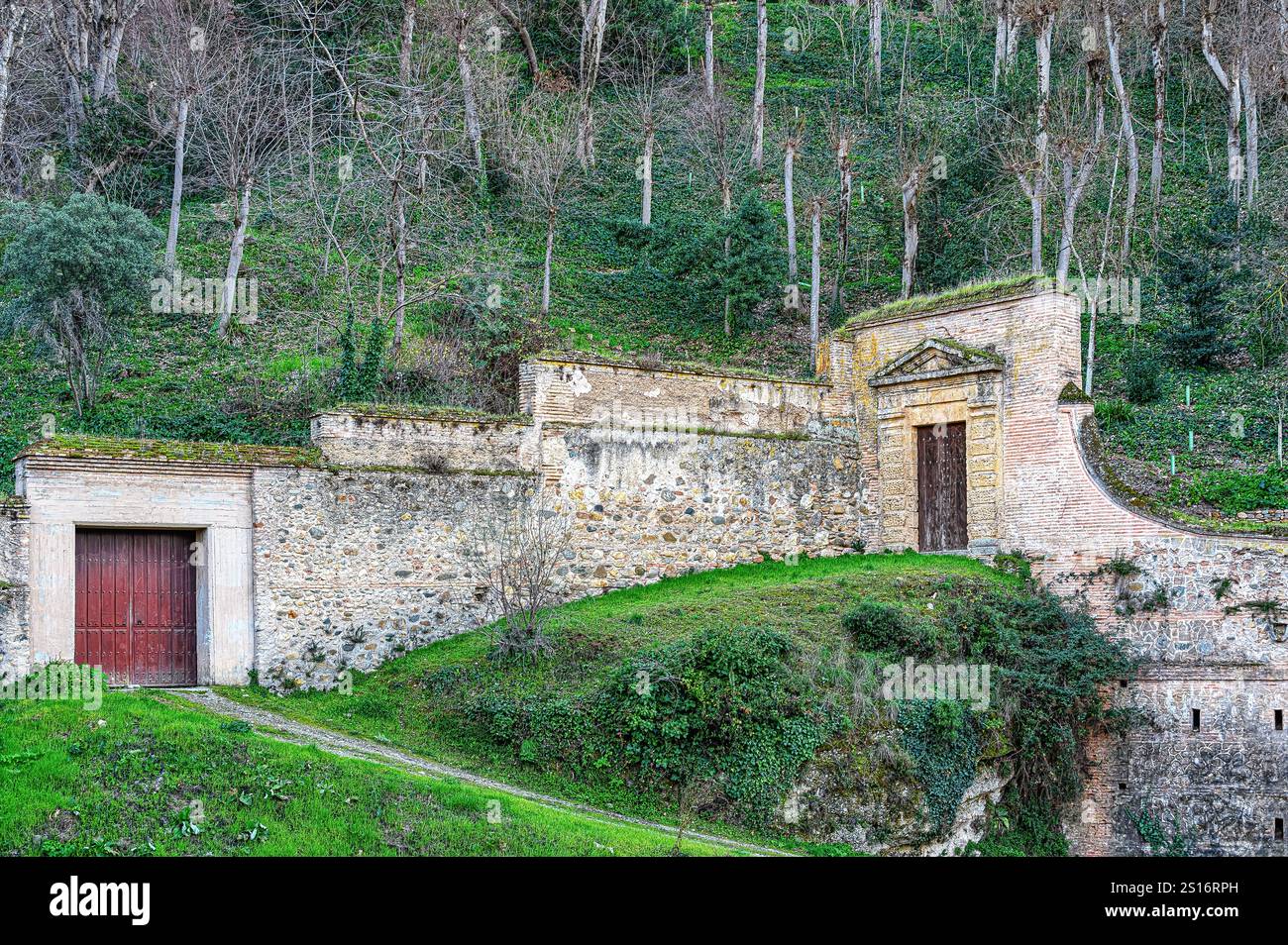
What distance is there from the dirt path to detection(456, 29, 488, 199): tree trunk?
2459 cm

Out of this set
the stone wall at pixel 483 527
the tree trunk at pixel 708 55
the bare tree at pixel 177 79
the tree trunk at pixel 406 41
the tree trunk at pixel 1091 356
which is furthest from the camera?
the tree trunk at pixel 708 55

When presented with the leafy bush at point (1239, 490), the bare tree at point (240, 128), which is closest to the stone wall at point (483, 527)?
the leafy bush at point (1239, 490)

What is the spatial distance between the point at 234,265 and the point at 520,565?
15106 mm

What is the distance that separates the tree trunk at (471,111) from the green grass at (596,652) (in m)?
20.8

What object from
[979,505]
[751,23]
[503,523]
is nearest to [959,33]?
[751,23]

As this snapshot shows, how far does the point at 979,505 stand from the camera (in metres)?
21.3

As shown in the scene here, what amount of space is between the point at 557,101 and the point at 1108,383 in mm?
20123

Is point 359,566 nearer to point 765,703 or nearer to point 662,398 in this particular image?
point 662,398

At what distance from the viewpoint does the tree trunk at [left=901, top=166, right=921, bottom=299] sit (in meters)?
33.8

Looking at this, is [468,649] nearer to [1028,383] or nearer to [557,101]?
[1028,383]

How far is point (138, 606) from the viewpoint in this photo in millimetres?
17469

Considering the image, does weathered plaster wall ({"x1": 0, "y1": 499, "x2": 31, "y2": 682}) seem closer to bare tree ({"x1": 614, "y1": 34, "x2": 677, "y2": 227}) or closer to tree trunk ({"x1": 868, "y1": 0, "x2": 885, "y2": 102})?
bare tree ({"x1": 614, "y1": 34, "x2": 677, "y2": 227})

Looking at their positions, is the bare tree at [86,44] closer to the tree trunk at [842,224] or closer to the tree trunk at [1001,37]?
the tree trunk at [842,224]

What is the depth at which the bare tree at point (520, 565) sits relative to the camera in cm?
1778
